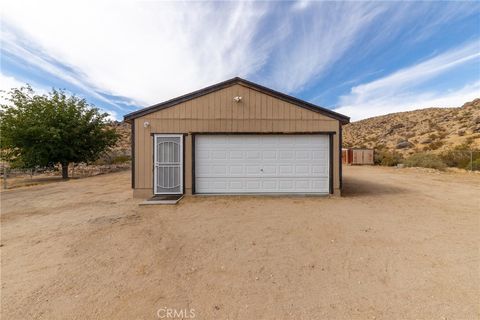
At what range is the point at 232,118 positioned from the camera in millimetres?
8164

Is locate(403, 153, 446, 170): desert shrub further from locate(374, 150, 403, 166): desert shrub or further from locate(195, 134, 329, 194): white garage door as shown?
locate(195, 134, 329, 194): white garage door

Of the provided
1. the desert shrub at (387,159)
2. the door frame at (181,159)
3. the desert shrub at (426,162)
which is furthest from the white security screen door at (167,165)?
the desert shrub at (387,159)

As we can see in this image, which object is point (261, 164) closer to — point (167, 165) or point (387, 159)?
point (167, 165)

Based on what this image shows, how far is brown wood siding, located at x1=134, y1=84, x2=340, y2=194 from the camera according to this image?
8109mm

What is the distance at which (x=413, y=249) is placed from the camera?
150 inches

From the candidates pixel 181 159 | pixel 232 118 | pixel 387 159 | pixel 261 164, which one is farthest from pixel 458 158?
pixel 181 159

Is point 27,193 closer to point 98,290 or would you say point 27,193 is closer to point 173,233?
point 173,233

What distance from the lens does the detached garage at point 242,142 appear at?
8094 millimetres

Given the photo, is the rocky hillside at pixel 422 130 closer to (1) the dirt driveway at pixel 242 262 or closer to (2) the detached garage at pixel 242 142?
(2) the detached garage at pixel 242 142

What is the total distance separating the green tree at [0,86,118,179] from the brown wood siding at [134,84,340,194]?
9416 mm

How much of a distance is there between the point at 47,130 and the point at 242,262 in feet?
51.7

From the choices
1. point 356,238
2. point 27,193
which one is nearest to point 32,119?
point 27,193

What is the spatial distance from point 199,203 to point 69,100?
14.1m

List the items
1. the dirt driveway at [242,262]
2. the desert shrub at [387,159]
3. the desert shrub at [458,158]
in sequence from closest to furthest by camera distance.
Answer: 1. the dirt driveway at [242,262]
2. the desert shrub at [458,158]
3. the desert shrub at [387,159]
